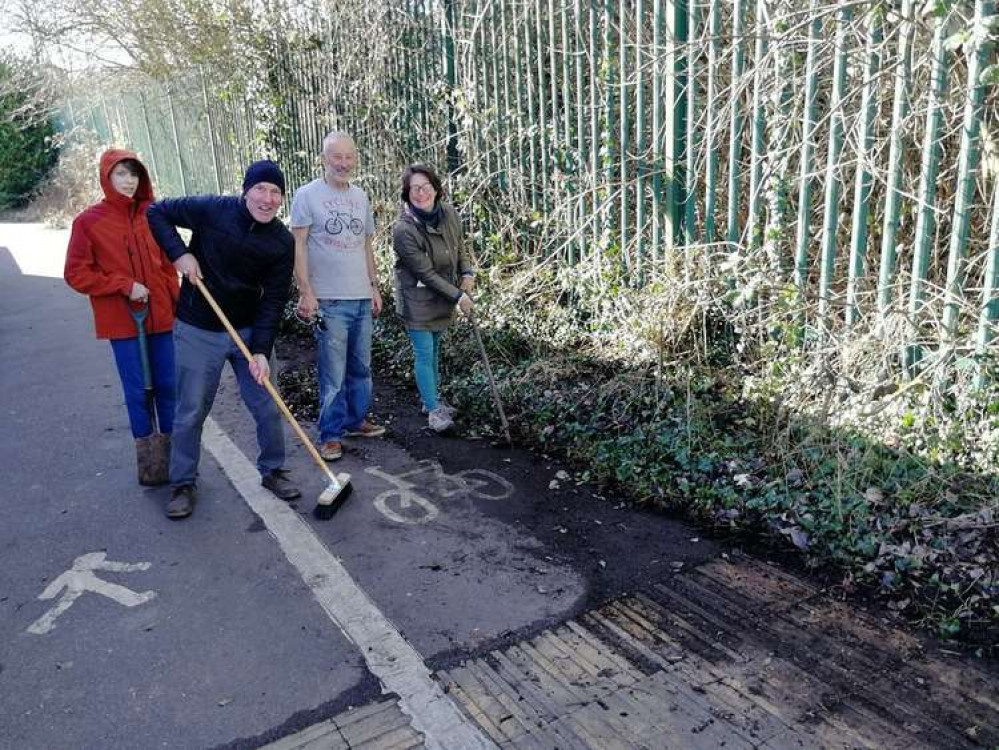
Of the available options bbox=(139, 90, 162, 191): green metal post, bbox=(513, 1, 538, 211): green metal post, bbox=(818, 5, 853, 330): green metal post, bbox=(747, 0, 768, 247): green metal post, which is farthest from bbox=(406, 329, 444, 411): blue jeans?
bbox=(139, 90, 162, 191): green metal post

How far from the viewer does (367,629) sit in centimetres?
358

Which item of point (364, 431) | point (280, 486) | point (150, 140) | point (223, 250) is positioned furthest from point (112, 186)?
point (150, 140)

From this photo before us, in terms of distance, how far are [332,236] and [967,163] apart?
144 inches

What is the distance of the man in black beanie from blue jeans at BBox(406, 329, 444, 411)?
1227 millimetres

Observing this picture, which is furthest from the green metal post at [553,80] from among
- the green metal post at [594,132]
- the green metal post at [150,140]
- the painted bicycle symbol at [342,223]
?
the green metal post at [150,140]

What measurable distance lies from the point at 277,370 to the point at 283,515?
2.95 m

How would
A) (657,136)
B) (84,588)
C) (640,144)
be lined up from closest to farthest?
(84,588) < (657,136) < (640,144)

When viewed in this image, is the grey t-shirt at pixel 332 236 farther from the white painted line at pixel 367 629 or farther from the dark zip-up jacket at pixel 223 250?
the white painted line at pixel 367 629

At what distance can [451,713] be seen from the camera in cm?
304

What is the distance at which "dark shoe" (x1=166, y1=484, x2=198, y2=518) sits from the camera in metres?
4.72

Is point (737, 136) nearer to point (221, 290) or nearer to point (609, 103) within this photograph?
point (609, 103)

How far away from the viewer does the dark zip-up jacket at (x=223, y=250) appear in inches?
183

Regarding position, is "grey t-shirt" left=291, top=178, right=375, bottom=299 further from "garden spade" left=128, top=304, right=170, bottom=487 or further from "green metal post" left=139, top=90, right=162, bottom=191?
"green metal post" left=139, top=90, right=162, bottom=191

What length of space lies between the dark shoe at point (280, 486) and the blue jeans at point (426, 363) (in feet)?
4.13
